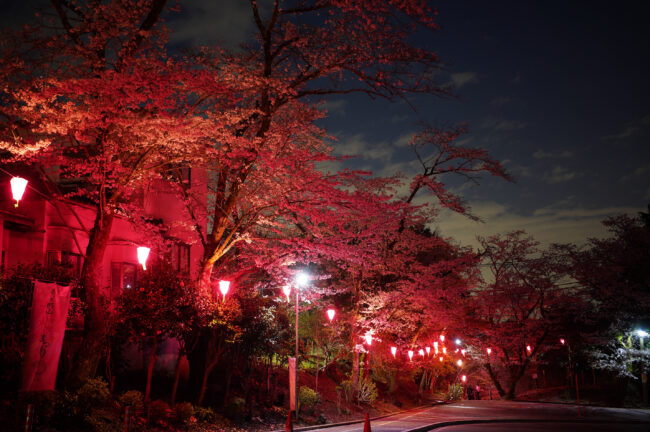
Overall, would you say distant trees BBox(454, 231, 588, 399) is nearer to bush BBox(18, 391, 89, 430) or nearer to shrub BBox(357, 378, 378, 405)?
shrub BBox(357, 378, 378, 405)

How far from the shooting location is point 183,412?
13305 millimetres

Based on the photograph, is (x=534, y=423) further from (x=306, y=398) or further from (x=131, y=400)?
(x=131, y=400)

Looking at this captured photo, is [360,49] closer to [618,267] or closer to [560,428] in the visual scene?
[560,428]

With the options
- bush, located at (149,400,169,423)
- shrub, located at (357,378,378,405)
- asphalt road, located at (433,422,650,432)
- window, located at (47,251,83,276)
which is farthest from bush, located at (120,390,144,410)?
shrub, located at (357,378,378,405)

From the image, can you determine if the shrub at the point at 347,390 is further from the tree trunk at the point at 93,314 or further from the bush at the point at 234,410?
the tree trunk at the point at 93,314

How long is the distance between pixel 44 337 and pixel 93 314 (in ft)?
5.55

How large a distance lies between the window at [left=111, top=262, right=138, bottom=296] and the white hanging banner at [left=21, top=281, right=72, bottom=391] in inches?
303

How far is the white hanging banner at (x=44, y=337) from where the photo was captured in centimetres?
998

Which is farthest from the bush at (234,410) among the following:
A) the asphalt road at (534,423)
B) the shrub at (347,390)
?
the shrub at (347,390)

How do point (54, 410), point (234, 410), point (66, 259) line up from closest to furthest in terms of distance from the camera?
1. point (54, 410)
2. point (234, 410)
3. point (66, 259)

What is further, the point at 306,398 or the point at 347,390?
the point at 347,390

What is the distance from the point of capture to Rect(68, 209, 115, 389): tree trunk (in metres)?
11.7

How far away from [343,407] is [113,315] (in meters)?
13.6

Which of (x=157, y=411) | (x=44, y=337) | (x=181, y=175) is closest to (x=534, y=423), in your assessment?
(x=157, y=411)
